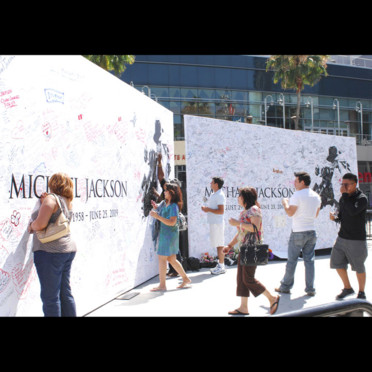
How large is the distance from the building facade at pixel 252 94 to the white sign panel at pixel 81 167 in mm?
16850

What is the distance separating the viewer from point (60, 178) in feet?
11.8

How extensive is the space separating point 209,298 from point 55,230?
270cm

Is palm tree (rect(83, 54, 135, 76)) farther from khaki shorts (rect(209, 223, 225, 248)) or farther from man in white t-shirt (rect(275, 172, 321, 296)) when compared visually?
man in white t-shirt (rect(275, 172, 321, 296))

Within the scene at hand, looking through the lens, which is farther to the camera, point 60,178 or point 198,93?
point 198,93

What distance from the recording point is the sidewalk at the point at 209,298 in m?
4.76

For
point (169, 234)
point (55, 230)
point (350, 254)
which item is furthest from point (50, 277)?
point (350, 254)

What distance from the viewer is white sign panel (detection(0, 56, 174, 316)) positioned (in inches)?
137

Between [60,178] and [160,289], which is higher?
[60,178]

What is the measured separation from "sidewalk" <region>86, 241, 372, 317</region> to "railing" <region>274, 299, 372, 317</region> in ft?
9.11

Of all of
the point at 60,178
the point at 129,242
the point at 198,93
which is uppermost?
the point at 198,93

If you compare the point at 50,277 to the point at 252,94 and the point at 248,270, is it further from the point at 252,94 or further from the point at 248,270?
Result: the point at 252,94
